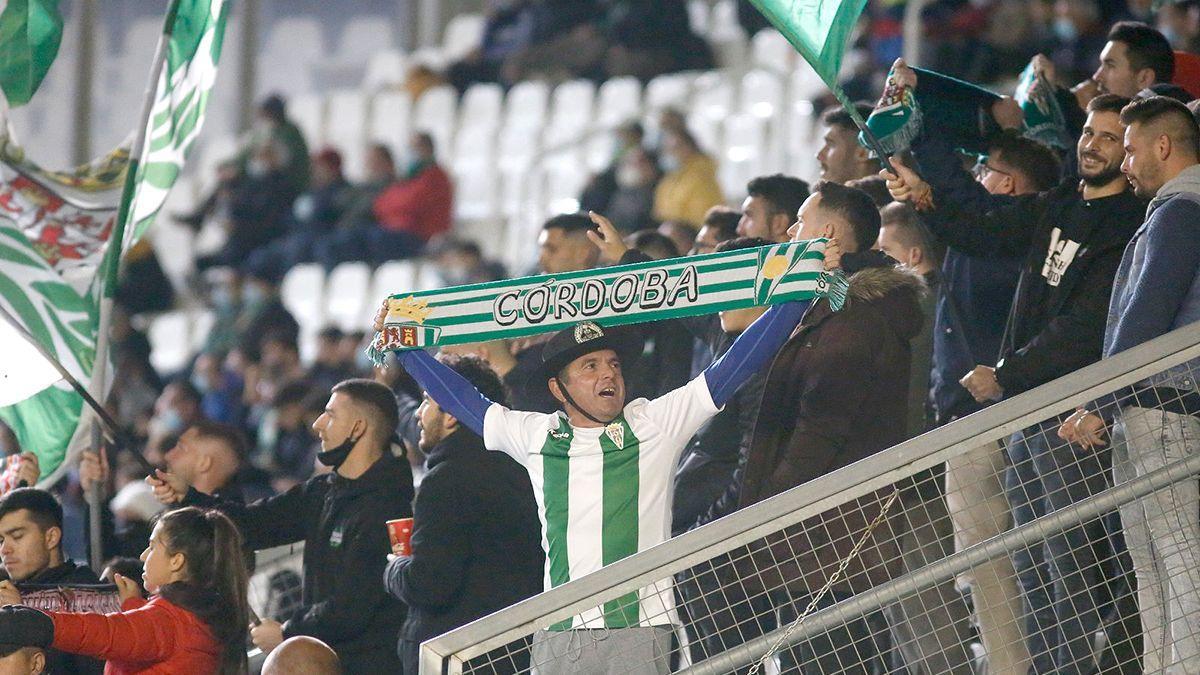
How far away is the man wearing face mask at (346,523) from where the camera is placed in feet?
19.5

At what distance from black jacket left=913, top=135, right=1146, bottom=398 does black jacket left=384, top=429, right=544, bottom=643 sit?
1.45 meters

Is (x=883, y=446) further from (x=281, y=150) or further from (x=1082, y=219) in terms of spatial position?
(x=281, y=150)

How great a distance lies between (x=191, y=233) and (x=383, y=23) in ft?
10.3

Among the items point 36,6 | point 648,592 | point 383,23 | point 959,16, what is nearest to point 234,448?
point 36,6

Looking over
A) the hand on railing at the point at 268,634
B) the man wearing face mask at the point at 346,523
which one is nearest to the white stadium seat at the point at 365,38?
the man wearing face mask at the point at 346,523

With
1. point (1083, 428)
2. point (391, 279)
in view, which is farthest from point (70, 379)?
point (391, 279)

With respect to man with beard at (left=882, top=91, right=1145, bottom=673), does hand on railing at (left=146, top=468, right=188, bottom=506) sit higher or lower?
higher

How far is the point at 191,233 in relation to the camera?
51.2ft

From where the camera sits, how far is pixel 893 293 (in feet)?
17.6

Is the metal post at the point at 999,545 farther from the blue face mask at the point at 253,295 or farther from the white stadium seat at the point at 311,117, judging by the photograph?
the white stadium seat at the point at 311,117

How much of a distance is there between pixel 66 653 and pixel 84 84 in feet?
37.4

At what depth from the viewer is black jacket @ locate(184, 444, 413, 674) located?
5914 millimetres

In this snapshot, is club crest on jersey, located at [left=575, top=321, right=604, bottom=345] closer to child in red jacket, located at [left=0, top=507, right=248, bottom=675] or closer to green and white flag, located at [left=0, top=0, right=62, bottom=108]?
child in red jacket, located at [left=0, top=507, right=248, bottom=675]

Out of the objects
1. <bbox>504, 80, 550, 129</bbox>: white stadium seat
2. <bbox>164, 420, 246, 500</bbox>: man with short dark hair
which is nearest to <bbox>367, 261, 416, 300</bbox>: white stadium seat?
<bbox>504, 80, 550, 129</bbox>: white stadium seat
